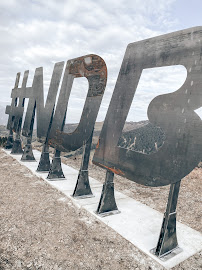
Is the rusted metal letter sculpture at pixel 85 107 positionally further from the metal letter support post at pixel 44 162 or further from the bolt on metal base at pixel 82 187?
the metal letter support post at pixel 44 162

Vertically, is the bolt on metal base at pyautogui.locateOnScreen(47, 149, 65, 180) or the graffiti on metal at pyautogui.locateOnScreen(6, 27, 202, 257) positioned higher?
the graffiti on metal at pyautogui.locateOnScreen(6, 27, 202, 257)

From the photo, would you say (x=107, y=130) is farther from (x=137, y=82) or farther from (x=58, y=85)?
Result: (x=58, y=85)

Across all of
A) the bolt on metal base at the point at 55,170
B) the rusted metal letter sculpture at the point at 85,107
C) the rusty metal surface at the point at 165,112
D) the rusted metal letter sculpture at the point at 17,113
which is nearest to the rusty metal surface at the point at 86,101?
the rusted metal letter sculpture at the point at 85,107

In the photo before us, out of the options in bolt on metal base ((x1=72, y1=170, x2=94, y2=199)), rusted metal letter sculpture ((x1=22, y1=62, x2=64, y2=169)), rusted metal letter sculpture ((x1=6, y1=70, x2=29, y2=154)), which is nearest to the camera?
bolt on metal base ((x1=72, y1=170, x2=94, y2=199))

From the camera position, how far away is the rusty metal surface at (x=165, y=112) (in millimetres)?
3529

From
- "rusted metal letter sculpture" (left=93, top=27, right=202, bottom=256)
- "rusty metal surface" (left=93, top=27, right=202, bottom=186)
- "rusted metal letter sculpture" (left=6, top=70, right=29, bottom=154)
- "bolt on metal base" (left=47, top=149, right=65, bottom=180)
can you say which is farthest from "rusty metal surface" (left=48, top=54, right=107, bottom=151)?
"rusted metal letter sculpture" (left=6, top=70, right=29, bottom=154)

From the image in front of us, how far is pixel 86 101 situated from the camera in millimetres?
6008

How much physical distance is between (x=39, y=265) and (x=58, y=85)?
5.95 m

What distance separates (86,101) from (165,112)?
2.66m

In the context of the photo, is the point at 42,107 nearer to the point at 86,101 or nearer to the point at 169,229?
the point at 86,101

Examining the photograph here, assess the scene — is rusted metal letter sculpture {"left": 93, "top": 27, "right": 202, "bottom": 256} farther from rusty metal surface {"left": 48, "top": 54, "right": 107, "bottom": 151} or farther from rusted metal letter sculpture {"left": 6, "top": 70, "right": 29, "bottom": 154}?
rusted metal letter sculpture {"left": 6, "top": 70, "right": 29, "bottom": 154}

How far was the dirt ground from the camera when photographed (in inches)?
134

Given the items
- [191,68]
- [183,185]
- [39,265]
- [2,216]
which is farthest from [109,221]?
[183,185]

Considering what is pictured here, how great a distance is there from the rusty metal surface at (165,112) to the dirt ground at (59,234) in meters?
1.25
